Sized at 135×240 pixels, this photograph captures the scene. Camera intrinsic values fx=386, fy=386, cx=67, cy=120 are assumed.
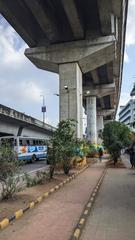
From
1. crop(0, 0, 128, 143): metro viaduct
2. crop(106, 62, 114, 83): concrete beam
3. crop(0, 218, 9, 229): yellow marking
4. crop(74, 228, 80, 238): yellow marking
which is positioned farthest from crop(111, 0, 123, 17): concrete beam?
crop(74, 228, 80, 238): yellow marking

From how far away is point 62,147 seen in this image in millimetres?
21031

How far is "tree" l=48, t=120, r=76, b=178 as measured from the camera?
20.2 m

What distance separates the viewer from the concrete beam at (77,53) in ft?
113

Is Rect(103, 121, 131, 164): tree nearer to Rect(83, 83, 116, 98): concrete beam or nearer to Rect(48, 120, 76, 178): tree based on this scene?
Rect(48, 120, 76, 178): tree

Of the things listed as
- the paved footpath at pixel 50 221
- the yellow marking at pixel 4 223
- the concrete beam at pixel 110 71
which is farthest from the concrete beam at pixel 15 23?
the yellow marking at pixel 4 223

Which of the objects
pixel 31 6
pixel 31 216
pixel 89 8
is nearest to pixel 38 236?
pixel 31 216

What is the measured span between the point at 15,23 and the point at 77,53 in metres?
6.21

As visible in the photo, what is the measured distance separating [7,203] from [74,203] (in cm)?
221

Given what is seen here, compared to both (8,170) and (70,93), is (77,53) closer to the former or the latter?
(70,93)

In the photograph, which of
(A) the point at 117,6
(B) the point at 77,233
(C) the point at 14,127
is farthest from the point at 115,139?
(B) the point at 77,233

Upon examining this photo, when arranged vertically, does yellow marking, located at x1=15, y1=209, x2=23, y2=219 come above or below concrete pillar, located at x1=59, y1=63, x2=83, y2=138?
below

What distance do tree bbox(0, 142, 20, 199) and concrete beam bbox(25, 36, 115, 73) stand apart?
75.1ft

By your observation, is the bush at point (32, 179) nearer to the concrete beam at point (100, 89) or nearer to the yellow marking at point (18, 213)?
the yellow marking at point (18, 213)

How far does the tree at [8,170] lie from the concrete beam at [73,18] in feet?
59.4
